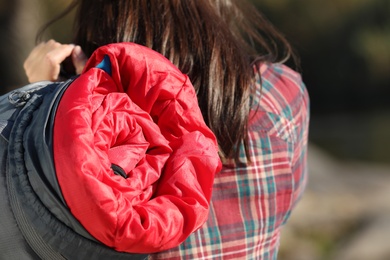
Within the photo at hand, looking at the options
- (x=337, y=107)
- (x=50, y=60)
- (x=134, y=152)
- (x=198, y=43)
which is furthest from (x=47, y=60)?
(x=337, y=107)

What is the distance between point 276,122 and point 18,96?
0.61 m

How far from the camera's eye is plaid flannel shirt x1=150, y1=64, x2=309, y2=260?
1.51 metres

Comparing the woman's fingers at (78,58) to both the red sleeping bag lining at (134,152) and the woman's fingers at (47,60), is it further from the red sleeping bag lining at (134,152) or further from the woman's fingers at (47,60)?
the red sleeping bag lining at (134,152)

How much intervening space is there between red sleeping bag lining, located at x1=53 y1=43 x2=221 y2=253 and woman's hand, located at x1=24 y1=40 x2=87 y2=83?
284 millimetres

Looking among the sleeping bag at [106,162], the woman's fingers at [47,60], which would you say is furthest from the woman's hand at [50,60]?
the sleeping bag at [106,162]

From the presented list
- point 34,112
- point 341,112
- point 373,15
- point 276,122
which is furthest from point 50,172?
point 373,15

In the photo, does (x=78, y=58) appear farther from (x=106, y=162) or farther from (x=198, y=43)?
(x=106, y=162)

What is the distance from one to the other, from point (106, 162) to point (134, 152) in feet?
0.28

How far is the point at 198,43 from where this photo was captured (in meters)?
1.48

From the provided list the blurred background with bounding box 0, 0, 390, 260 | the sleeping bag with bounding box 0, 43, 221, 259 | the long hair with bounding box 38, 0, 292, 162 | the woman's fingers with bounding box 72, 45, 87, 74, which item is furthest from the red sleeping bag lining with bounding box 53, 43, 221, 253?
the blurred background with bounding box 0, 0, 390, 260

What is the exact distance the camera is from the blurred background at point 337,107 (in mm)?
5941

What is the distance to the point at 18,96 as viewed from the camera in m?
1.24

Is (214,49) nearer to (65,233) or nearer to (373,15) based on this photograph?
(65,233)

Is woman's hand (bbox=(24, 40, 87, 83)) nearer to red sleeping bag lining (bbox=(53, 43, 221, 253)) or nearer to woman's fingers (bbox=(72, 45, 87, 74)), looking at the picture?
woman's fingers (bbox=(72, 45, 87, 74))
